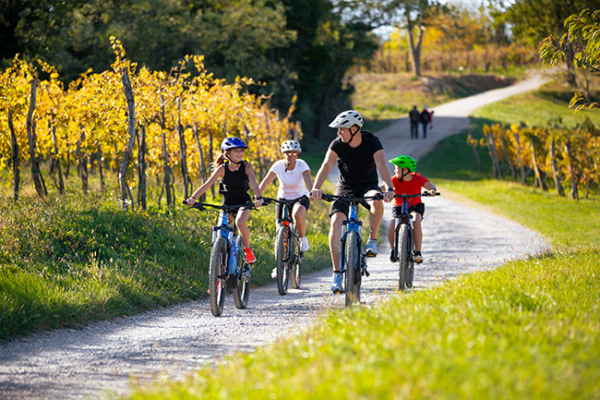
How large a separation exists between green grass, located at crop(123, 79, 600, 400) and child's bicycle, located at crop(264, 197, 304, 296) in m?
2.35

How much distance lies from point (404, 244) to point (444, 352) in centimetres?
399

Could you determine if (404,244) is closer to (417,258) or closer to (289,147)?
(417,258)

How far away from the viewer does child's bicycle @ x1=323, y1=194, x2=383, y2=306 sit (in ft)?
19.2

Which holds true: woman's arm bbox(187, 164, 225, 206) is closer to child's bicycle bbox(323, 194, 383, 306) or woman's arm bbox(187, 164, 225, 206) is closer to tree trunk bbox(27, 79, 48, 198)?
child's bicycle bbox(323, 194, 383, 306)

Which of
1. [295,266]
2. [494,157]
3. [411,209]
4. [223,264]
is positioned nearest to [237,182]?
[223,264]

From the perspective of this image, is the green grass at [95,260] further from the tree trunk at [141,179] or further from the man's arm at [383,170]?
the man's arm at [383,170]

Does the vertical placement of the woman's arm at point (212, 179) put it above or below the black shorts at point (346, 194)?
above

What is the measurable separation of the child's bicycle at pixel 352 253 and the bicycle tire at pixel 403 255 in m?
1.03

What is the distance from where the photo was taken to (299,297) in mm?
7266

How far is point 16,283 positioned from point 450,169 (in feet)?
82.9

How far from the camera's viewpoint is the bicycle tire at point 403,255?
7.01 meters

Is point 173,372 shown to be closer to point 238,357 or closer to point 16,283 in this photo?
point 238,357

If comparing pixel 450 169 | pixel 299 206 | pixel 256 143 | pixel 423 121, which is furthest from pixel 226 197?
pixel 423 121

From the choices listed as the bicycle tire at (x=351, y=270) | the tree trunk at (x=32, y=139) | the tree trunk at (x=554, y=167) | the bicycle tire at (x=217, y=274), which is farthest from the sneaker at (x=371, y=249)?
the tree trunk at (x=554, y=167)
